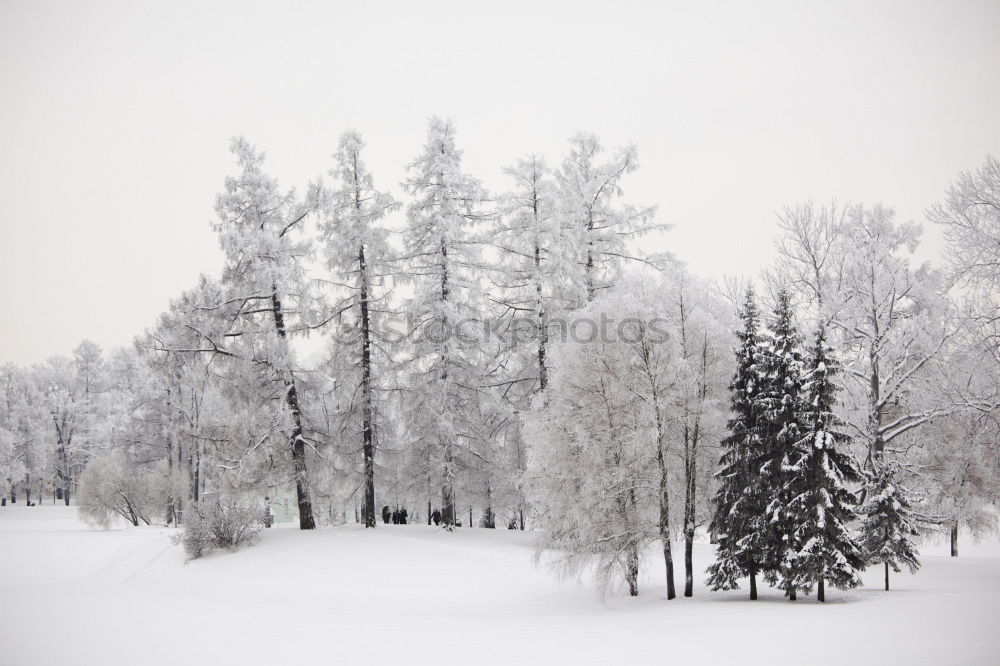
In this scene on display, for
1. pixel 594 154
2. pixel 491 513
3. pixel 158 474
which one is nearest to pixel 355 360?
pixel 491 513

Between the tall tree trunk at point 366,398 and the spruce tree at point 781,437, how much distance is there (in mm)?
14827

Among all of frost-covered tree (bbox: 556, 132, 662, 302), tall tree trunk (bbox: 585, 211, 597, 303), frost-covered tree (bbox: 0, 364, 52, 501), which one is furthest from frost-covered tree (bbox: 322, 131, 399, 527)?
frost-covered tree (bbox: 0, 364, 52, 501)

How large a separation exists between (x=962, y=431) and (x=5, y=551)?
41.2 meters

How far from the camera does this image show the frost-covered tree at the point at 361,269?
84.7 feet

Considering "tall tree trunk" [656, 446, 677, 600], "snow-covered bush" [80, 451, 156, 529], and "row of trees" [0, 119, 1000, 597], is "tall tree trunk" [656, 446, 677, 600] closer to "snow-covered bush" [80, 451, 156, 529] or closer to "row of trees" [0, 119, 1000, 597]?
"row of trees" [0, 119, 1000, 597]

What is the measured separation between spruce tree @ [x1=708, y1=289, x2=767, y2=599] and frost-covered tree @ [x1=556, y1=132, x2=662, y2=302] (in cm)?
914

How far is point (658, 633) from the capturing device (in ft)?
42.6

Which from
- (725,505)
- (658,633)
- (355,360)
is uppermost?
(355,360)

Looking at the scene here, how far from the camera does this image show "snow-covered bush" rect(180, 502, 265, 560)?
78.5 feet

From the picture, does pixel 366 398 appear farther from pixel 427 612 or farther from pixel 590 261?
pixel 590 261

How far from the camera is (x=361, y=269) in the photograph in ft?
85.3

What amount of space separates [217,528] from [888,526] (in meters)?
22.3

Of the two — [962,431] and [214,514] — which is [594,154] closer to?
[962,431]

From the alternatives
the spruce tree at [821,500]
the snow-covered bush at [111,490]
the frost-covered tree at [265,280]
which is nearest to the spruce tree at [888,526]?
the spruce tree at [821,500]
